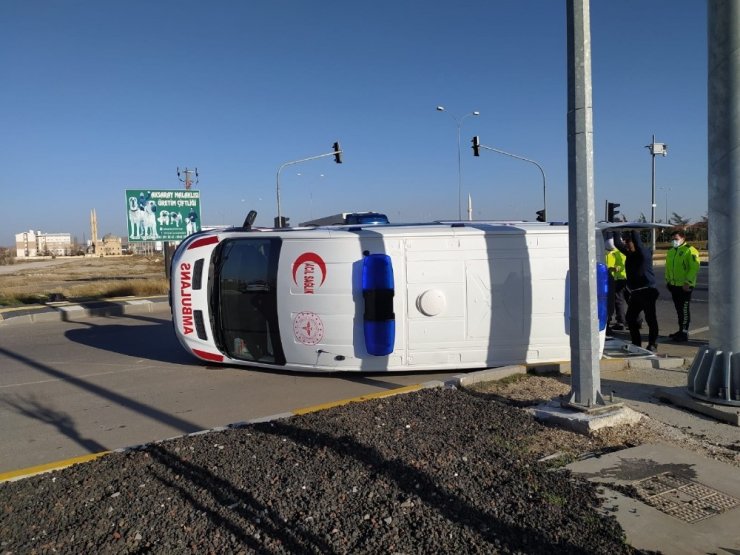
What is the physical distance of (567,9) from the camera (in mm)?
4746

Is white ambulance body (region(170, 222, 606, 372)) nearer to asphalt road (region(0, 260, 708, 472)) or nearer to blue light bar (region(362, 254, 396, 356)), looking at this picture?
blue light bar (region(362, 254, 396, 356))

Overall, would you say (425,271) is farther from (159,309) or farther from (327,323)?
(159,309)

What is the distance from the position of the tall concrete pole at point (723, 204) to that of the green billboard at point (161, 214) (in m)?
21.5

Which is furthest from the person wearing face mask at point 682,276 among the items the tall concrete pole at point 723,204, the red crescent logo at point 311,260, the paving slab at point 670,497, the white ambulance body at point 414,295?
the red crescent logo at point 311,260

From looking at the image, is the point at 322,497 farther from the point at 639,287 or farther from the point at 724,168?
the point at 639,287

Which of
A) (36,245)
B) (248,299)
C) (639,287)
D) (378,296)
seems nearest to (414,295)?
(378,296)

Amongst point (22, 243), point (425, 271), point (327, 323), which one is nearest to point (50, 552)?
point (327, 323)

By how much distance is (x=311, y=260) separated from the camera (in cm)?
682

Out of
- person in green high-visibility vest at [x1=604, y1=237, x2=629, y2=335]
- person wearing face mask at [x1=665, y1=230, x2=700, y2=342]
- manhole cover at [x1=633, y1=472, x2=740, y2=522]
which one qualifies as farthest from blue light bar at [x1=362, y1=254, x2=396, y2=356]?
person wearing face mask at [x1=665, y1=230, x2=700, y2=342]

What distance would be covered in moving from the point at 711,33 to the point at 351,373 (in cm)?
532

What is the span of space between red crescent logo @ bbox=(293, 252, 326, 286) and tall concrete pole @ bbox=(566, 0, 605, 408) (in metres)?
2.96

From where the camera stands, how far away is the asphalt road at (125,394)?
17.4 ft

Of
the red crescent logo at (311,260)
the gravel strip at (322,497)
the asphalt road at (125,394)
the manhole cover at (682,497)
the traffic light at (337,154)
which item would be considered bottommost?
the asphalt road at (125,394)

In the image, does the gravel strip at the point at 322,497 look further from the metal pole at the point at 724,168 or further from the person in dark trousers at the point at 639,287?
the person in dark trousers at the point at 639,287
